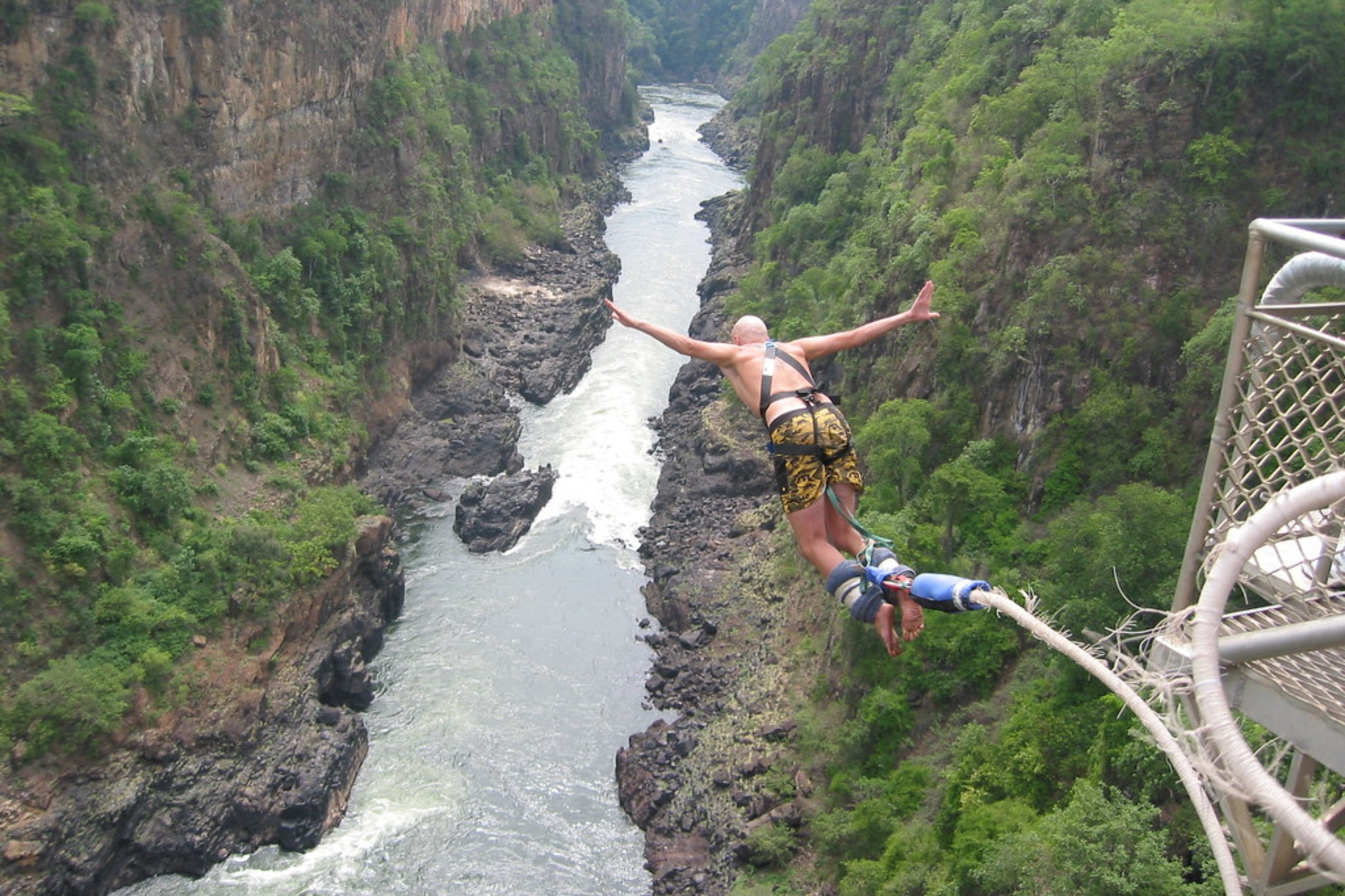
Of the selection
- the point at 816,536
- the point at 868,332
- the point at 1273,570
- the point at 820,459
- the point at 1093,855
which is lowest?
the point at 1093,855

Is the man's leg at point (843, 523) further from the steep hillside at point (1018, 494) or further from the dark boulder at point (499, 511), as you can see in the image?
the dark boulder at point (499, 511)

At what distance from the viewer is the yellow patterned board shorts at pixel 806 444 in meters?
6.92

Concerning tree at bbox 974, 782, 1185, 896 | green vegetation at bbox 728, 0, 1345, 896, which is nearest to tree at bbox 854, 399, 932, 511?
green vegetation at bbox 728, 0, 1345, 896

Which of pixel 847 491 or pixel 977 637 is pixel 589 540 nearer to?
pixel 977 637

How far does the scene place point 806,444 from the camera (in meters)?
6.90

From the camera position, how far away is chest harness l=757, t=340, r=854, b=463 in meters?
6.92

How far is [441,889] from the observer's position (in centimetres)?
2211

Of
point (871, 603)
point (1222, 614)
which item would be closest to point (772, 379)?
point (871, 603)

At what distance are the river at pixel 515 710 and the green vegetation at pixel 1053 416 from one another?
13.5 feet

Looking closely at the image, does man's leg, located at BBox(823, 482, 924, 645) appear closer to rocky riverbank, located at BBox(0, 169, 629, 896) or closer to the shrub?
rocky riverbank, located at BBox(0, 169, 629, 896)

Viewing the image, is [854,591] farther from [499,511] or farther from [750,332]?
[499,511]

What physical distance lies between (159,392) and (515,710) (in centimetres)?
1124

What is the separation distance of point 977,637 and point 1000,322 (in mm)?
7925

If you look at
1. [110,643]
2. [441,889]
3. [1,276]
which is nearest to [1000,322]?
[441,889]
